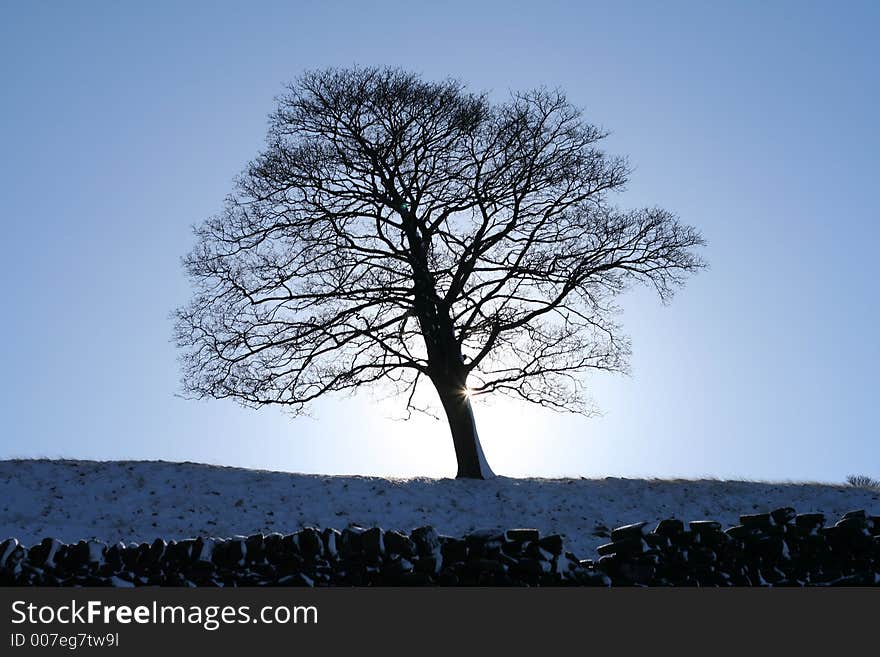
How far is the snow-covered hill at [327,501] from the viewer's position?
1731 cm

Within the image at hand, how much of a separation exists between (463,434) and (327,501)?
16.0 feet

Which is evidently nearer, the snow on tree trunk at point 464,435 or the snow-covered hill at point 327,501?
the snow-covered hill at point 327,501

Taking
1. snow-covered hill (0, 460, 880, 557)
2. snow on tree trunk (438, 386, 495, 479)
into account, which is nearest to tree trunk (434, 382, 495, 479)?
snow on tree trunk (438, 386, 495, 479)

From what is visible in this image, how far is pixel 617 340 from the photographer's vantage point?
22.7m

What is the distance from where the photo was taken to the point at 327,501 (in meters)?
18.8

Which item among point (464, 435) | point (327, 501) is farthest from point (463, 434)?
point (327, 501)

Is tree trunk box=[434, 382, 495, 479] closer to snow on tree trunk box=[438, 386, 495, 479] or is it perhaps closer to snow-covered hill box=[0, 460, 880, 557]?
snow on tree trunk box=[438, 386, 495, 479]

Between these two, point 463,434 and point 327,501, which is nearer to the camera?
point 327,501

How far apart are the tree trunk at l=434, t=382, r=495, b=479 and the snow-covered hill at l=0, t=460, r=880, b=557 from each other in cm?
85

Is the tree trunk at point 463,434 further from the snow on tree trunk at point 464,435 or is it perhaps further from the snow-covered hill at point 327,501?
the snow-covered hill at point 327,501

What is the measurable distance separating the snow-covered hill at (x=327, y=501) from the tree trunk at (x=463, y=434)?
33.4 inches

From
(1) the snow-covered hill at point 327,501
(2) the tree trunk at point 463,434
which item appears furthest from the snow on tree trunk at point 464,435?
(1) the snow-covered hill at point 327,501

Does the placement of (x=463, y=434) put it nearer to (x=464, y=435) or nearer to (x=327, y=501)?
(x=464, y=435)
